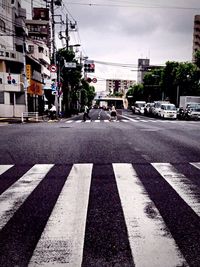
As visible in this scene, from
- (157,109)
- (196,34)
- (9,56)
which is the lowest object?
(157,109)

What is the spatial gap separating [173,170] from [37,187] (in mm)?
2976

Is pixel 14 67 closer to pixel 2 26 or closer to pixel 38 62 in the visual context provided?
pixel 2 26

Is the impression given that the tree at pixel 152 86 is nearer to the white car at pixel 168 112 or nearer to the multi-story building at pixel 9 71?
the white car at pixel 168 112

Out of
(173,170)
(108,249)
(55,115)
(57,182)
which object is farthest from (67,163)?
(55,115)

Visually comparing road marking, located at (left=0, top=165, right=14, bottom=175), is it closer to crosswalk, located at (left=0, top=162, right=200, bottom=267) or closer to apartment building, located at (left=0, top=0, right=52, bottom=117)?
crosswalk, located at (left=0, top=162, right=200, bottom=267)

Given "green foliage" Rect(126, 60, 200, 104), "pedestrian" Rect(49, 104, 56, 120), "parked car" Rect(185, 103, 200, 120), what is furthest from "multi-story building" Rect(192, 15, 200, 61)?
"pedestrian" Rect(49, 104, 56, 120)

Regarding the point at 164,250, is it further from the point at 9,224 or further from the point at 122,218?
the point at 9,224

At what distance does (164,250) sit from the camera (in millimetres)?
2477

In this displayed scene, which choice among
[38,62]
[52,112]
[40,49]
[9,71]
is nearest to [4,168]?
[52,112]

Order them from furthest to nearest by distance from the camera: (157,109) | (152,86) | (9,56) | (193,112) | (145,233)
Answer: (152,86) < (157,109) < (193,112) < (9,56) < (145,233)

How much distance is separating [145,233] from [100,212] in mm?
759

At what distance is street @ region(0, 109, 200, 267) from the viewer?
2406 millimetres

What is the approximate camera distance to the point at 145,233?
2824 millimetres

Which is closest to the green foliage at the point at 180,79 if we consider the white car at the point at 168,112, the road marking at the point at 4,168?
the white car at the point at 168,112
